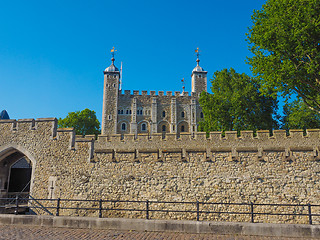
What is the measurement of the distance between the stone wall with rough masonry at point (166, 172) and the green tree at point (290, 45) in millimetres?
5876

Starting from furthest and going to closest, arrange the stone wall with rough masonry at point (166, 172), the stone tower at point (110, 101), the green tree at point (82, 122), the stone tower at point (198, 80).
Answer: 1. the stone tower at point (198, 80)
2. the stone tower at point (110, 101)
3. the green tree at point (82, 122)
4. the stone wall with rough masonry at point (166, 172)

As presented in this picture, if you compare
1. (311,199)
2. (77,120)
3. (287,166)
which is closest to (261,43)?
(287,166)

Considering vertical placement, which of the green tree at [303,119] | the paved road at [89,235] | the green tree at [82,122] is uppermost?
the green tree at [82,122]

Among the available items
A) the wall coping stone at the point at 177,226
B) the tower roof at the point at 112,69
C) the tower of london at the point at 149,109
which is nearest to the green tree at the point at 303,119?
the wall coping stone at the point at 177,226

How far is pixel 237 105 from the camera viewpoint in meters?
24.4

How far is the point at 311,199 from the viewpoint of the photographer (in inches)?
357

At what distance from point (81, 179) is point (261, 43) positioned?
43.3 feet

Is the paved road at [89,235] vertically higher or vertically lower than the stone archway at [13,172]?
lower

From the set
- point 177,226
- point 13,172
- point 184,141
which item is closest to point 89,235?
point 177,226

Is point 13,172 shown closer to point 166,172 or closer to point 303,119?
point 166,172

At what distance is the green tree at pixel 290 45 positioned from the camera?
42.2 feet

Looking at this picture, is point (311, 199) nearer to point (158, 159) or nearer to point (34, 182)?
point (158, 159)

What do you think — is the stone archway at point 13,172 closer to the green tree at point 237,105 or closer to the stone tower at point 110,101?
the green tree at point 237,105

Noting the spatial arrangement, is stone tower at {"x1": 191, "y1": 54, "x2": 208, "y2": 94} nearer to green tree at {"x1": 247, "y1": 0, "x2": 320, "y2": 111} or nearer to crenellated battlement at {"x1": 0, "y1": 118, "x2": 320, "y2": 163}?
crenellated battlement at {"x1": 0, "y1": 118, "x2": 320, "y2": 163}
